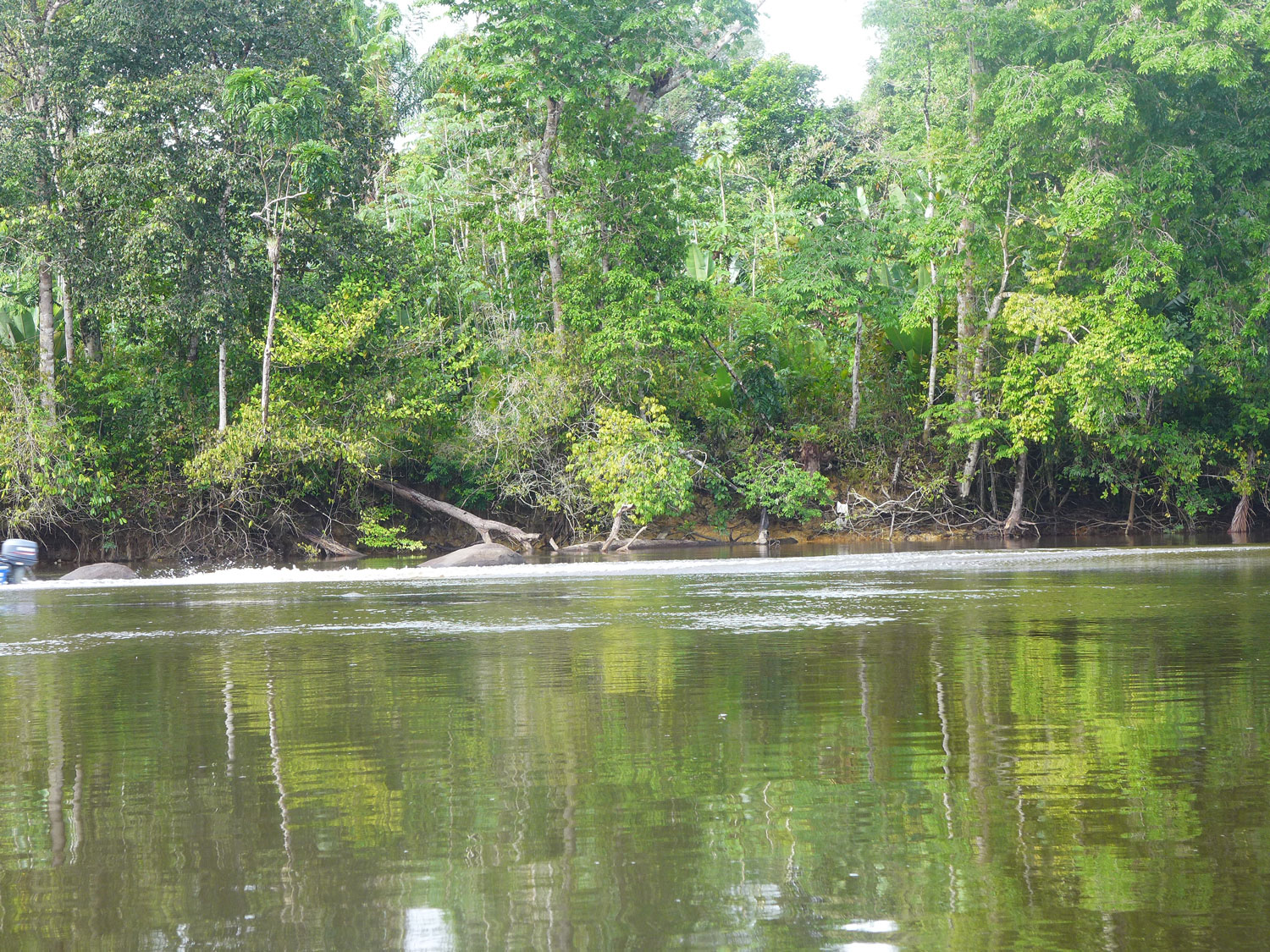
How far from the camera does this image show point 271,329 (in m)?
27.9

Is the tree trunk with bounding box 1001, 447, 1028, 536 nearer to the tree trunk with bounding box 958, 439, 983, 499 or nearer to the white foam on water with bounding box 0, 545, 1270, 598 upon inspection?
the tree trunk with bounding box 958, 439, 983, 499

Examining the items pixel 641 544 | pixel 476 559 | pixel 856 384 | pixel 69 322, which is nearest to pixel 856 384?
pixel 856 384

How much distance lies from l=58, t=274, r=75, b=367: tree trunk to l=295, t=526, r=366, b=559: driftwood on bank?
614cm

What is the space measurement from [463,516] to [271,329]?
5911 mm

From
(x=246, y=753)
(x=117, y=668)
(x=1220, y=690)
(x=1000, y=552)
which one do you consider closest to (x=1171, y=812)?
(x=1220, y=690)

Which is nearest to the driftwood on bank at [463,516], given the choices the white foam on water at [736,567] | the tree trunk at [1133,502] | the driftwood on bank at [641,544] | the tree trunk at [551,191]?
the driftwood on bank at [641,544]

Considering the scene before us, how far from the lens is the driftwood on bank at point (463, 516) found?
2906 cm

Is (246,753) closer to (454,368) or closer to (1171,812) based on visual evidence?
(1171,812)

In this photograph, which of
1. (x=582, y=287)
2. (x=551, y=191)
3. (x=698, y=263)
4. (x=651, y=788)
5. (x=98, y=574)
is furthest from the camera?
(x=698, y=263)

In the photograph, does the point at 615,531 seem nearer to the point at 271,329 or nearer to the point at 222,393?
the point at 271,329

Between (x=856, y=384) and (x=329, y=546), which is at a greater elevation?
(x=856, y=384)

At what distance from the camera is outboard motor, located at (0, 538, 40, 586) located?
2127cm

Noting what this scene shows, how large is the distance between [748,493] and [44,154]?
1659 cm

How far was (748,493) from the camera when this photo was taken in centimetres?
3052
